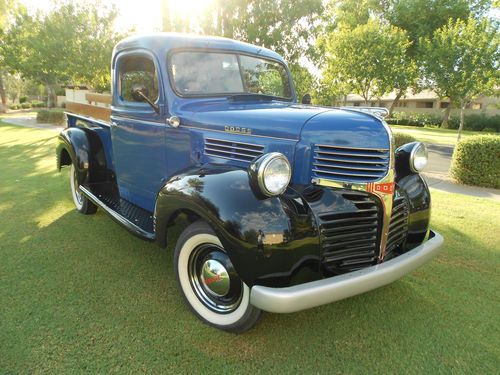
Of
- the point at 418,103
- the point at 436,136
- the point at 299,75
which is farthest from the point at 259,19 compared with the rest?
the point at 418,103

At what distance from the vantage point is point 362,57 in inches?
751

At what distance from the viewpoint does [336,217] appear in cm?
221

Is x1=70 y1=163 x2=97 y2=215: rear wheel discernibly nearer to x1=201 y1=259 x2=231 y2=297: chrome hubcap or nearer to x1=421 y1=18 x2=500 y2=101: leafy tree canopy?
x1=201 y1=259 x2=231 y2=297: chrome hubcap

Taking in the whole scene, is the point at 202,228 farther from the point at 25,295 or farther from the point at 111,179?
the point at 111,179

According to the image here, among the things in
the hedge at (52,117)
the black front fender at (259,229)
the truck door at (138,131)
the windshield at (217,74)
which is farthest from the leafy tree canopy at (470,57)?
the hedge at (52,117)

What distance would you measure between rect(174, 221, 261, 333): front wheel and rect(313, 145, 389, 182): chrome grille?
831 mm

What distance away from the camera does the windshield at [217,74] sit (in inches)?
121

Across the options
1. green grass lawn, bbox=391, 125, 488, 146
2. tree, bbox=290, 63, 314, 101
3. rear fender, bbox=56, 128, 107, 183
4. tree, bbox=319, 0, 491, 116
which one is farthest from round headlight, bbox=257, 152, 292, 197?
tree, bbox=319, 0, 491, 116

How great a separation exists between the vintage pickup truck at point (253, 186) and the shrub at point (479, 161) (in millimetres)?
5010

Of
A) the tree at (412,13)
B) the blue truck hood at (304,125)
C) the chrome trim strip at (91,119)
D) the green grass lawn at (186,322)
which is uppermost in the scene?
the tree at (412,13)

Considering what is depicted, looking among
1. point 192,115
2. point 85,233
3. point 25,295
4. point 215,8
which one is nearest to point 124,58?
point 192,115

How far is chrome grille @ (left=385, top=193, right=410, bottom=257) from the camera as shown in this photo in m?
2.54

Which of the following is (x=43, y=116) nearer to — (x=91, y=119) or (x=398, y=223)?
(x=91, y=119)

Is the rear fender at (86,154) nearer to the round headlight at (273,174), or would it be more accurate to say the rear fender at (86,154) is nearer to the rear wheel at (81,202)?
the rear wheel at (81,202)
